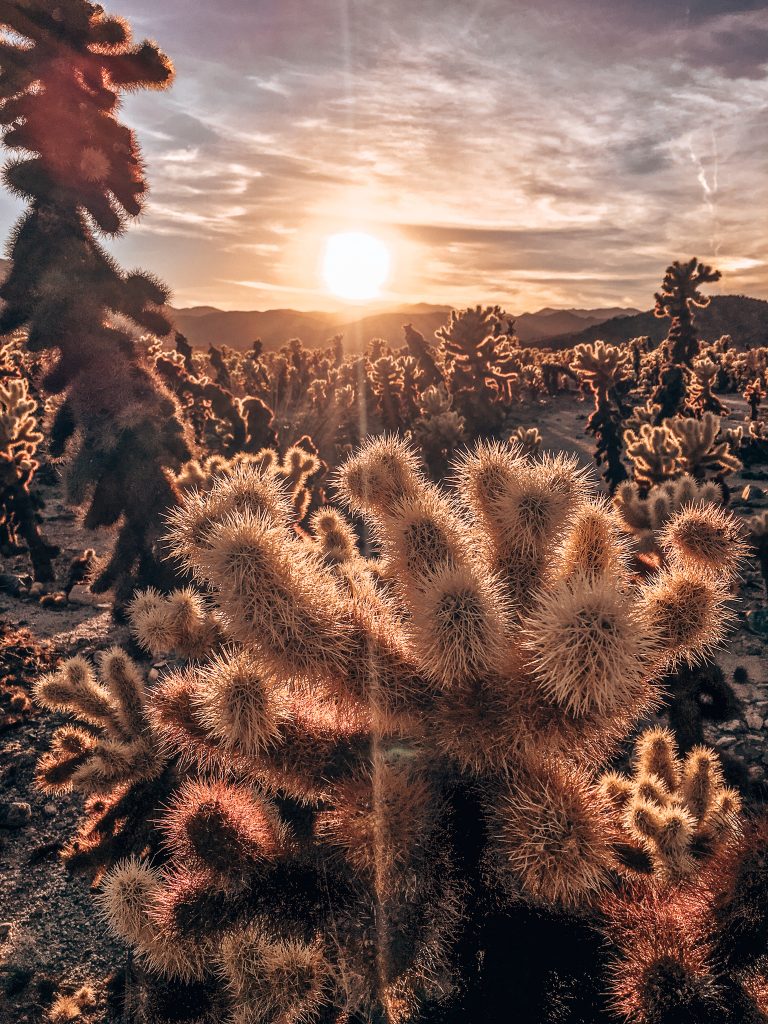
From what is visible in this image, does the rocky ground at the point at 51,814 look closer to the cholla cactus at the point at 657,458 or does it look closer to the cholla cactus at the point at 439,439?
the cholla cactus at the point at 657,458

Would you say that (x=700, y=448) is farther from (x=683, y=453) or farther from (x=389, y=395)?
(x=389, y=395)

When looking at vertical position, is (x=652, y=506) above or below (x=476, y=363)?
below

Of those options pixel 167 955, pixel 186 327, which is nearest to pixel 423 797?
pixel 167 955

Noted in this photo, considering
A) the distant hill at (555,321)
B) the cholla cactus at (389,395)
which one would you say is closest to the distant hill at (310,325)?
the distant hill at (555,321)

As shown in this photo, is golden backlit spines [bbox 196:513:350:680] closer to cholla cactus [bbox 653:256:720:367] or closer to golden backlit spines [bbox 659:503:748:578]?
golden backlit spines [bbox 659:503:748:578]

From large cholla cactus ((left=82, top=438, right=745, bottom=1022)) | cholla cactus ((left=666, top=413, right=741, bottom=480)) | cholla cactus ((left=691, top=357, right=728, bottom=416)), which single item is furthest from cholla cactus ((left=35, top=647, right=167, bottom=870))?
cholla cactus ((left=691, top=357, right=728, bottom=416))

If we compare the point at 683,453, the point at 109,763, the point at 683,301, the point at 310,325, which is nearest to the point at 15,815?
the point at 109,763
